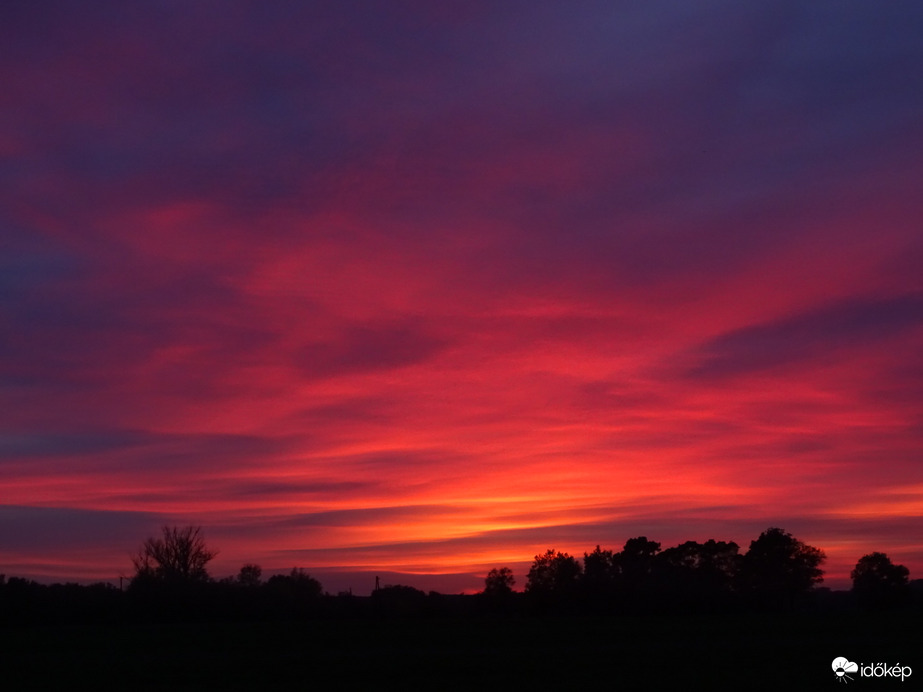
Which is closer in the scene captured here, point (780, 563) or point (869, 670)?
point (869, 670)

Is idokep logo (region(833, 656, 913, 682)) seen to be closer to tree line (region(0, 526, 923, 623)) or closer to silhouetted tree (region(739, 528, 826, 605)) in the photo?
tree line (region(0, 526, 923, 623))

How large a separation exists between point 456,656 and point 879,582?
106m

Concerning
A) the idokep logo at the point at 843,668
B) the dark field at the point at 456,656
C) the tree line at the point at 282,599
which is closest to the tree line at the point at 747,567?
the tree line at the point at 282,599

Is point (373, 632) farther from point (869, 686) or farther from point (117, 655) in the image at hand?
point (869, 686)

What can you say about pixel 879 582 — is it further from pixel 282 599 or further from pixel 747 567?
pixel 282 599

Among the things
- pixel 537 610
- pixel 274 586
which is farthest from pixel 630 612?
pixel 274 586

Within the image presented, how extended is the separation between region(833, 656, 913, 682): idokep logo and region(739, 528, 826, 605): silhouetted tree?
91463mm

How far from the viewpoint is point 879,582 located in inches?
4638

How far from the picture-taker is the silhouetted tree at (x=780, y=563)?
111750 millimetres

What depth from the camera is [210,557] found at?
88.1m

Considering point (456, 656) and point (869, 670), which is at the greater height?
point (456, 656)

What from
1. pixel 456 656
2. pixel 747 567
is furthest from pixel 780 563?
pixel 456 656

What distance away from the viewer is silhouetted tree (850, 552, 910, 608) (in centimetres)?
11381

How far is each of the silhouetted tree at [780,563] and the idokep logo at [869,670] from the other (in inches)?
3601
